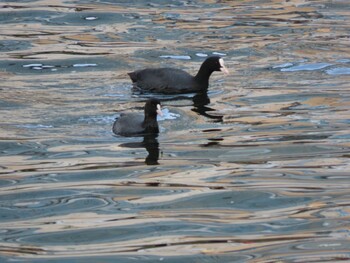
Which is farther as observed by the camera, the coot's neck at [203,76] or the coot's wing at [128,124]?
the coot's neck at [203,76]

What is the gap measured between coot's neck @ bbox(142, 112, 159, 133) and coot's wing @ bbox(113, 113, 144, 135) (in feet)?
0.20

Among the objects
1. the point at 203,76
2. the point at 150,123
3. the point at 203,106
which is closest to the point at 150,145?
the point at 150,123

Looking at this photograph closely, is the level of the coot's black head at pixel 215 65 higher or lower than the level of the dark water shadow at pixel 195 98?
higher

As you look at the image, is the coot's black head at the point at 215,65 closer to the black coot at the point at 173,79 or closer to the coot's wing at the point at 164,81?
the black coot at the point at 173,79

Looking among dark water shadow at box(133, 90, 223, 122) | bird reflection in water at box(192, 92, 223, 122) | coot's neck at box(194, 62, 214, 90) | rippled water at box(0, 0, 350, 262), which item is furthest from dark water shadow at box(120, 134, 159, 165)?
coot's neck at box(194, 62, 214, 90)

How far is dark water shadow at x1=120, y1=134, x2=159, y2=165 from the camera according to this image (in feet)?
45.4

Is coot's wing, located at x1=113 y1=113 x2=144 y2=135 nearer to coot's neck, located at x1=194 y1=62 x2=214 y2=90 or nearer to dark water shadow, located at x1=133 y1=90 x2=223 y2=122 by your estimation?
dark water shadow, located at x1=133 y1=90 x2=223 y2=122

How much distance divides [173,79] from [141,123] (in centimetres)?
344

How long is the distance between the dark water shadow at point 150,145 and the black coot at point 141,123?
12cm

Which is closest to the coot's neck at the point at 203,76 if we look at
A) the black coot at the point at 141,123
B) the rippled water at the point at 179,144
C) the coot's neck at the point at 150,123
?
the rippled water at the point at 179,144

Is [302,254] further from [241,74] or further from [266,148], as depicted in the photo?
[241,74]

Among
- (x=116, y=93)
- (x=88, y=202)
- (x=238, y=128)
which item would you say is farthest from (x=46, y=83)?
(x=88, y=202)

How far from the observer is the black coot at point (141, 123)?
15109 millimetres

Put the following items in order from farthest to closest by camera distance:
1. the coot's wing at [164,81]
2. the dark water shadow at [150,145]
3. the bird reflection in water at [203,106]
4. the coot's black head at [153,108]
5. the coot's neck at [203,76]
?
the coot's neck at [203,76] → the coot's wing at [164,81] → the bird reflection in water at [203,106] → the coot's black head at [153,108] → the dark water shadow at [150,145]
